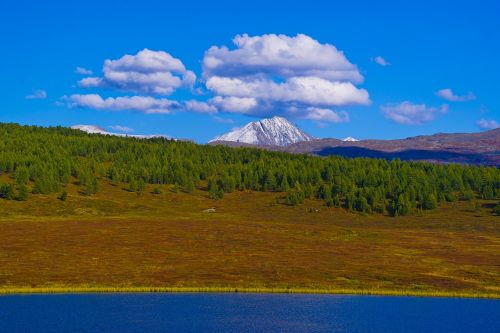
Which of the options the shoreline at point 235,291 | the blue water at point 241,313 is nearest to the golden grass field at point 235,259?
the shoreline at point 235,291

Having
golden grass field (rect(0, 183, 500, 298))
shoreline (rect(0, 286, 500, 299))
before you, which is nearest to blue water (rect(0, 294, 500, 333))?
shoreline (rect(0, 286, 500, 299))

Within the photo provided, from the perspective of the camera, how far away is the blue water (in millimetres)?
65188

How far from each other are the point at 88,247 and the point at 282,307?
60.1 meters

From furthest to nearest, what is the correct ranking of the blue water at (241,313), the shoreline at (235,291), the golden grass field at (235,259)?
the golden grass field at (235,259), the shoreline at (235,291), the blue water at (241,313)

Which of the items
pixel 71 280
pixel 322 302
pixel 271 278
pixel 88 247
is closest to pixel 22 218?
pixel 88 247

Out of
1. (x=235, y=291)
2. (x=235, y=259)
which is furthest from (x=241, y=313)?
(x=235, y=259)

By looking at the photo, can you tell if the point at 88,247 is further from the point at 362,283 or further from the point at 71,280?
the point at 362,283

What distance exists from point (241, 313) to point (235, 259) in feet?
141

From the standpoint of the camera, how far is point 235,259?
378 feet

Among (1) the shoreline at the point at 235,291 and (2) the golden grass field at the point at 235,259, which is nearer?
(1) the shoreline at the point at 235,291

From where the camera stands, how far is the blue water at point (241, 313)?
65.2 m

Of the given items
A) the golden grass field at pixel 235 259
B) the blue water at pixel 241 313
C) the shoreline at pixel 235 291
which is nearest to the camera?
the blue water at pixel 241 313

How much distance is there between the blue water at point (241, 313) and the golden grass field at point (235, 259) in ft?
21.8

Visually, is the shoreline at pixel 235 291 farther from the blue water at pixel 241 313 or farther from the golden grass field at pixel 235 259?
the blue water at pixel 241 313
